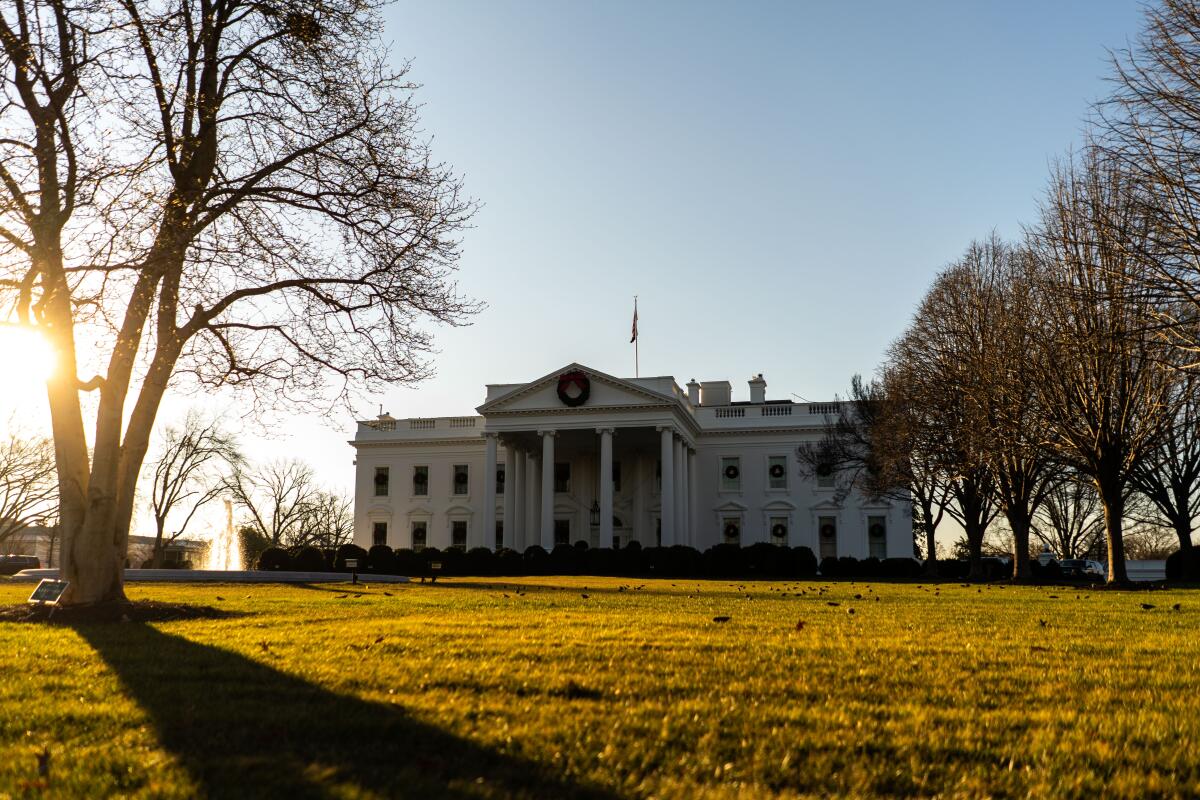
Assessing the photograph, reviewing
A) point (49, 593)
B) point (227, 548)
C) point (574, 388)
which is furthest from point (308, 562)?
point (49, 593)

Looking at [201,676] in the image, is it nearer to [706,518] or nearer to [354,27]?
[354,27]

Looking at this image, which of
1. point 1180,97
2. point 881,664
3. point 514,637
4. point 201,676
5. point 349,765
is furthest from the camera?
point 1180,97

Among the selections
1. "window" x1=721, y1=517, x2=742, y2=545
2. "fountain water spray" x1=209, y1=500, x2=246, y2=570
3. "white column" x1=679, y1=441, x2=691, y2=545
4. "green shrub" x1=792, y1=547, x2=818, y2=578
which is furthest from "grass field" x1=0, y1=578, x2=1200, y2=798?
"fountain water spray" x1=209, y1=500, x2=246, y2=570

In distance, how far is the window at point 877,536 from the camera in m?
58.2

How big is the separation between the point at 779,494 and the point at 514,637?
174 ft

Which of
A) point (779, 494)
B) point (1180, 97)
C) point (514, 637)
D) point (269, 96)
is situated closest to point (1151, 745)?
point (514, 637)

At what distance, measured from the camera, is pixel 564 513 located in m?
61.5

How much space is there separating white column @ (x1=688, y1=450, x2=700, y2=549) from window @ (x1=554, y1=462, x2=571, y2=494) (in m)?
8.01

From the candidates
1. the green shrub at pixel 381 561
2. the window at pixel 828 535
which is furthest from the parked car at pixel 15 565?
the window at pixel 828 535

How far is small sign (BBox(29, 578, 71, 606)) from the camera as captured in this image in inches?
504

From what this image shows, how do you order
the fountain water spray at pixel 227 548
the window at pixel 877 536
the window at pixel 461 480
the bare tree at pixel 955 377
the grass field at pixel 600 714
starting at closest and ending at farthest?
the grass field at pixel 600 714, the bare tree at pixel 955 377, the window at pixel 877 536, the window at pixel 461 480, the fountain water spray at pixel 227 548

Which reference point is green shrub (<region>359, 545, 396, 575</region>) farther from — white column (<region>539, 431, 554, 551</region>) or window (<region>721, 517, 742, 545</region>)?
window (<region>721, 517, 742, 545</region>)

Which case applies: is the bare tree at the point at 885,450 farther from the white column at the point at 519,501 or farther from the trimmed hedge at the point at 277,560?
the trimmed hedge at the point at 277,560

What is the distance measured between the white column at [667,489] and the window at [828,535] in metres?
12.0
